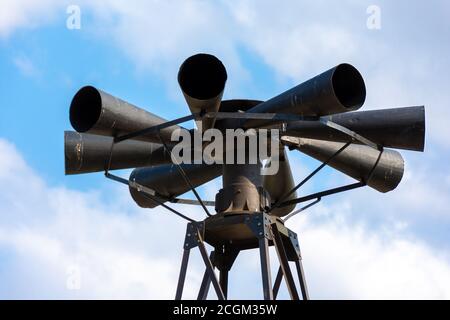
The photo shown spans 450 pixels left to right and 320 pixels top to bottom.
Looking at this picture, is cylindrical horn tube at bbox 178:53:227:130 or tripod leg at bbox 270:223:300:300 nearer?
cylindrical horn tube at bbox 178:53:227:130

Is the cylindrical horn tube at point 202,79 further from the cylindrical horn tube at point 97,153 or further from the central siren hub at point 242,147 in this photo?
the cylindrical horn tube at point 97,153

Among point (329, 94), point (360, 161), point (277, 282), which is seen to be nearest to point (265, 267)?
point (277, 282)

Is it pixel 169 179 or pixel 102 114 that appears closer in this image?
pixel 102 114

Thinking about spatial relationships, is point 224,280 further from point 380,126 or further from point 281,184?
point 380,126

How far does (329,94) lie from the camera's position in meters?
11.8

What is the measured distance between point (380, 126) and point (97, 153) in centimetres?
441

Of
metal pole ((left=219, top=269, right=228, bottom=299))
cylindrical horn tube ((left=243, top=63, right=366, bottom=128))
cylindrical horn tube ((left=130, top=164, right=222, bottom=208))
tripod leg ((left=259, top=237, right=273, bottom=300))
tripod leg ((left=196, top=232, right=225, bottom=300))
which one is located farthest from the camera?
cylindrical horn tube ((left=130, top=164, right=222, bottom=208))

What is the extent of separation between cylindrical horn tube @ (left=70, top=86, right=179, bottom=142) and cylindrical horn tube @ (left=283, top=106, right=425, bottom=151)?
2.33 m

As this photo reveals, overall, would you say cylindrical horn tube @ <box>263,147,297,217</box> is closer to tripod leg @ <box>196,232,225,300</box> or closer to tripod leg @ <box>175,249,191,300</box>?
tripod leg @ <box>196,232,225,300</box>

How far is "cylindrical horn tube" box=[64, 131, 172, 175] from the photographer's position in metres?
14.0

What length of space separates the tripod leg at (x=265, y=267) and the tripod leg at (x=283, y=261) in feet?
1.36

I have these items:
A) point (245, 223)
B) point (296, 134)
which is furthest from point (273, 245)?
point (296, 134)

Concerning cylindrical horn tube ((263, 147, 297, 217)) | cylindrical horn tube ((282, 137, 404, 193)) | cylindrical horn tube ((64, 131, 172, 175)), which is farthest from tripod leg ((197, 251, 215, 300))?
cylindrical horn tube ((282, 137, 404, 193))
